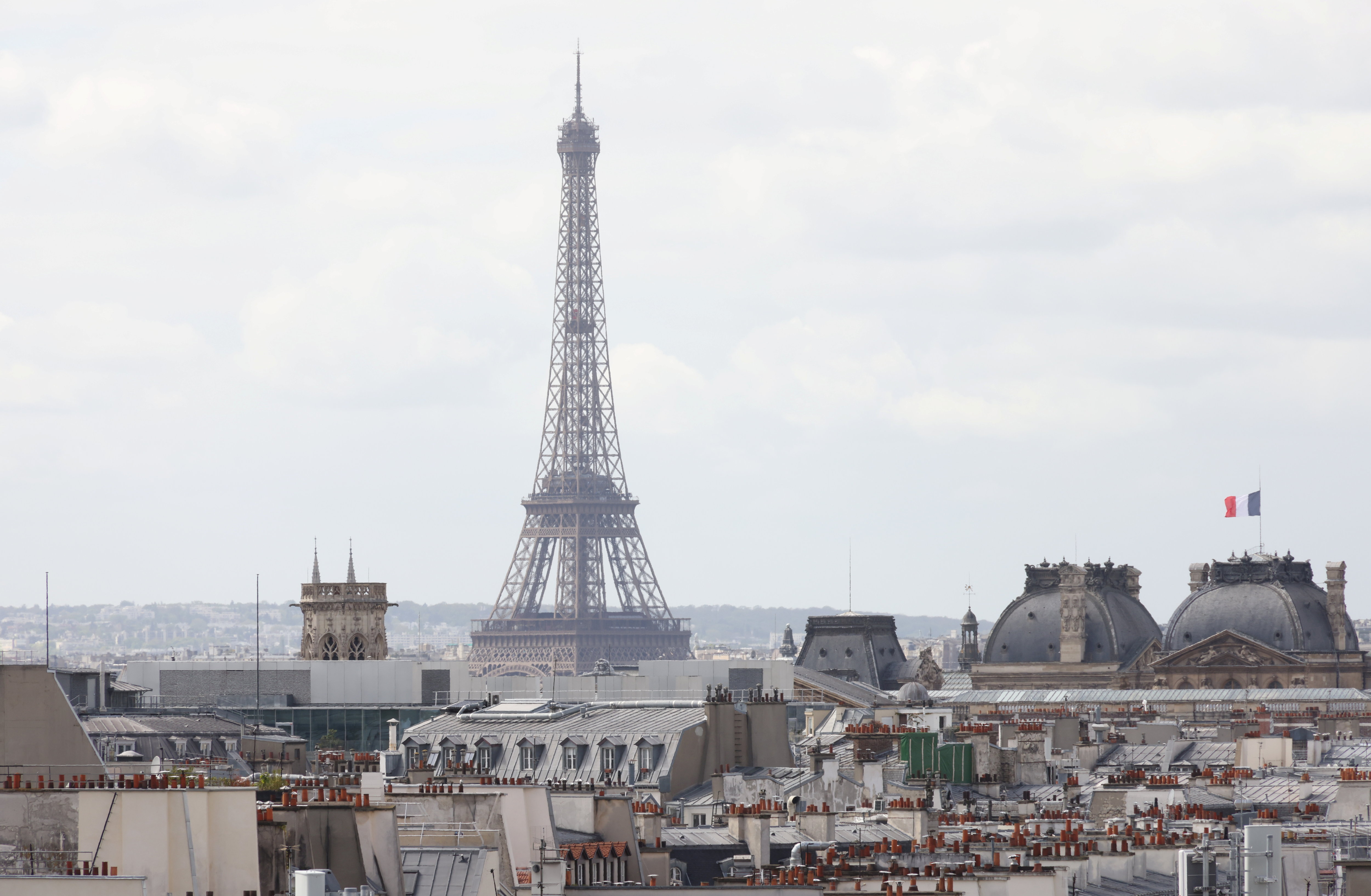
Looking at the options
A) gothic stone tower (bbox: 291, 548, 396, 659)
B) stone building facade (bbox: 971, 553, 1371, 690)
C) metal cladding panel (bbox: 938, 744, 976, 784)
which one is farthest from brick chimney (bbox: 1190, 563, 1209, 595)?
metal cladding panel (bbox: 938, 744, 976, 784)

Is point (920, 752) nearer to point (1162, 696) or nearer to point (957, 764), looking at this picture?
point (957, 764)

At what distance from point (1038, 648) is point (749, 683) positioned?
218ft

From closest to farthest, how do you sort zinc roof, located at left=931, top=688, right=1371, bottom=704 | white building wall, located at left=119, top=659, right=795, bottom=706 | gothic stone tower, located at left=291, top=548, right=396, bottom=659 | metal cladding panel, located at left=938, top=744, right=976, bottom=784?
1. metal cladding panel, located at left=938, top=744, right=976, bottom=784
2. white building wall, located at left=119, top=659, right=795, bottom=706
3. gothic stone tower, located at left=291, top=548, right=396, bottom=659
4. zinc roof, located at left=931, top=688, right=1371, bottom=704

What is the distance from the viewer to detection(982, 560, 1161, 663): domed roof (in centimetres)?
17400

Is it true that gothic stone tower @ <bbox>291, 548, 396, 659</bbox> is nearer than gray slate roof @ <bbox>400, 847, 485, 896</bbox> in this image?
No

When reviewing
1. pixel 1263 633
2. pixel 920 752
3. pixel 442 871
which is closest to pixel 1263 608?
pixel 1263 633

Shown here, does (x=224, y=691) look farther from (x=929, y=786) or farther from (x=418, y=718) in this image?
(x=929, y=786)

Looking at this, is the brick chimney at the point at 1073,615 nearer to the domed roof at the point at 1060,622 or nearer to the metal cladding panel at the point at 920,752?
the domed roof at the point at 1060,622

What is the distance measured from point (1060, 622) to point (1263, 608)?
13722 mm

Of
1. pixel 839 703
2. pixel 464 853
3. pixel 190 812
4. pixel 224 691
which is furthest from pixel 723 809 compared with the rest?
pixel 839 703

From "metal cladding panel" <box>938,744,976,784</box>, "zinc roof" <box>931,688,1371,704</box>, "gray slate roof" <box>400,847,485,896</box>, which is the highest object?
"gray slate roof" <box>400,847,485,896</box>

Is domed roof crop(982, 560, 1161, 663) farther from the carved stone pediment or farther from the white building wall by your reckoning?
the white building wall

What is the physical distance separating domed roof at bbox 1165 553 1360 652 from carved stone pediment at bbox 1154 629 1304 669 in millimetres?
Result: 1077

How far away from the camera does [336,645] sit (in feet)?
422
